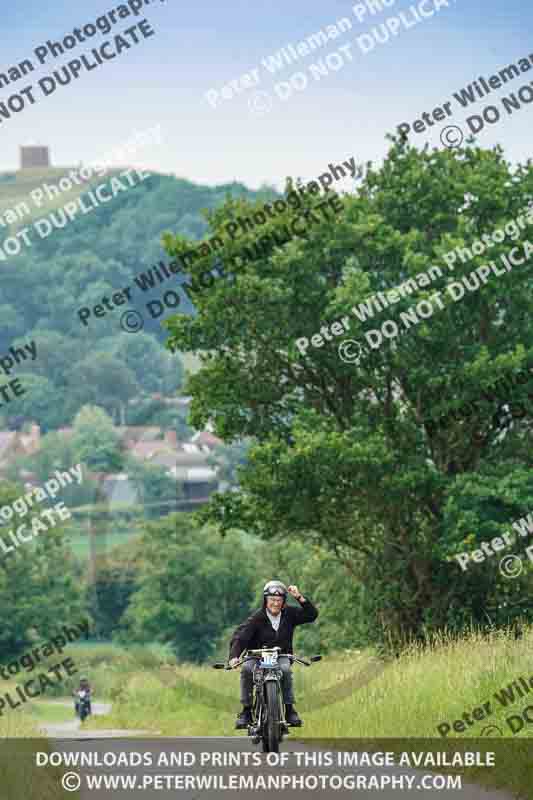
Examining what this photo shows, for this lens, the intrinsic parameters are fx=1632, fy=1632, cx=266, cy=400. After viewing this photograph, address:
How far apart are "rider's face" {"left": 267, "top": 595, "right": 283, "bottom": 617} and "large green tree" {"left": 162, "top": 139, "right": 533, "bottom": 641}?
17.6 metres

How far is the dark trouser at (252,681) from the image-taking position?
14430 millimetres

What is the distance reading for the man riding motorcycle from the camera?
47.4 feet

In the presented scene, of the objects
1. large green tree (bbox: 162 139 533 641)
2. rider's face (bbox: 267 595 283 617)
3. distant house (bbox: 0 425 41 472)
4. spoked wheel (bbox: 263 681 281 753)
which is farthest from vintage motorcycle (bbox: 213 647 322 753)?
distant house (bbox: 0 425 41 472)

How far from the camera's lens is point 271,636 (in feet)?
47.8

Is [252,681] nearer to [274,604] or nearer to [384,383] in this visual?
[274,604]

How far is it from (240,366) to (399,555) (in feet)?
17.3

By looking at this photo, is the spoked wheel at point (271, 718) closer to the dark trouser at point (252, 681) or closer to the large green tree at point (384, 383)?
the dark trouser at point (252, 681)

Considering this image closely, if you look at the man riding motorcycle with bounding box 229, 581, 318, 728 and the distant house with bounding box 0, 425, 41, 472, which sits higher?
the distant house with bounding box 0, 425, 41, 472

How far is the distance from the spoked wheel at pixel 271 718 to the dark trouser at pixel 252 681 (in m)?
0.20

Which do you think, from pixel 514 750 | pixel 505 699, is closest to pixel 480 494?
pixel 505 699

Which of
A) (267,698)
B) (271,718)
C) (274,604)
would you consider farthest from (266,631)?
(271,718)

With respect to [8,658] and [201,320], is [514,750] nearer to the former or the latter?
[201,320]

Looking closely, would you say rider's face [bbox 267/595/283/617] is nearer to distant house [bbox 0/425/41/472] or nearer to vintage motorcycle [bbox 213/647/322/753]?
vintage motorcycle [bbox 213/647/322/753]

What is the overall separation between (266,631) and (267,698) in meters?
0.67
